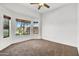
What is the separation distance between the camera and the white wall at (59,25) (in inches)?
122

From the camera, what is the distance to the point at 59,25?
320cm

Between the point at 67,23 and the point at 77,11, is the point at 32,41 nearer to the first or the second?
the point at 67,23

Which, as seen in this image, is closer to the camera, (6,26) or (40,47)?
(6,26)

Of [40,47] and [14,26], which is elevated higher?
[14,26]

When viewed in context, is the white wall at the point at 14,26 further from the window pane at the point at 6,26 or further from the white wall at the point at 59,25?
the white wall at the point at 59,25

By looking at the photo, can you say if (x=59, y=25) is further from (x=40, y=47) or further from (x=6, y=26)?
(x=6, y=26)

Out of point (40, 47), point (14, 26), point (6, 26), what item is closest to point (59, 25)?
point (40, 47)

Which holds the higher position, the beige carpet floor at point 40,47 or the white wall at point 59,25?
the white wall at point 59,25

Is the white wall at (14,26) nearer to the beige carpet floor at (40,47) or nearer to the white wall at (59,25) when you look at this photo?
the beige carpet floor at (40,47)

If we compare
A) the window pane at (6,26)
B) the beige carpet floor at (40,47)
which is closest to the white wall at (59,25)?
the beige carpet floor at (40,47)

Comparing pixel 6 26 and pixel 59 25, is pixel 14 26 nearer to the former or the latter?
pixel 6 26

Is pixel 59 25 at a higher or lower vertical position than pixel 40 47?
higher

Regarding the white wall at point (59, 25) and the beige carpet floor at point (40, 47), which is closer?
the beige carpet floor at point (40, 47)

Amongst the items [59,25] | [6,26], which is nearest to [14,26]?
[6,26]
